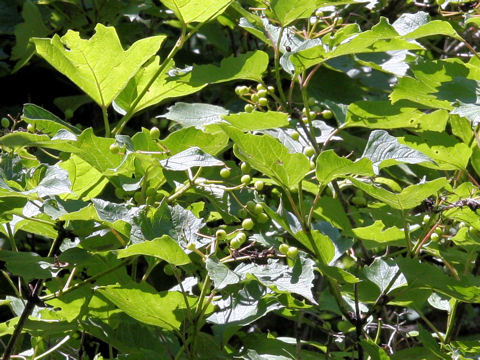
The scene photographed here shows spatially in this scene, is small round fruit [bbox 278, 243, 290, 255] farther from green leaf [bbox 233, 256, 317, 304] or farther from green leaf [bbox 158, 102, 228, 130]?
green leaf [bbox 158, 102, 228, 130]

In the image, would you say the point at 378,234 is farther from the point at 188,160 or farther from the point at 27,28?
the point at 27,28

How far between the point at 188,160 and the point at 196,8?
340 mm

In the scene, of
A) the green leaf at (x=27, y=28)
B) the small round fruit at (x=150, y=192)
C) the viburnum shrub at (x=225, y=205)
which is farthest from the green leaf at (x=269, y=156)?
the green leaf at (x=27, y=28)

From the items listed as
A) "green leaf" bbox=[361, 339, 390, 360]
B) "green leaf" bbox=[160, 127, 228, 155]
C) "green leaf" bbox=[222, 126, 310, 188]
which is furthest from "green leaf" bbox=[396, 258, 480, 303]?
"green leaf" bbox=[160, 127, 228, 155]

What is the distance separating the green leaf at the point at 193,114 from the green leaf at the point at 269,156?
0.88ft

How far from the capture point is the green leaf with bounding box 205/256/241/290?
1029 millimetres

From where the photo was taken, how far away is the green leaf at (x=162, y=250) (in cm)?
105

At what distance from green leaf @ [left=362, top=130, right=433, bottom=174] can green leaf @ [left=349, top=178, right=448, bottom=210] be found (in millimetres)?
60

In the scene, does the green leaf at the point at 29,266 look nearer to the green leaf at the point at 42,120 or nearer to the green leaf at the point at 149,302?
the green leaf at the point at 149,302

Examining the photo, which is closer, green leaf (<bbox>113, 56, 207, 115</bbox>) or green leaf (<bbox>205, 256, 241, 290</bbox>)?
green leaf (<bbox>205, 256, 241, 290</bbox>)

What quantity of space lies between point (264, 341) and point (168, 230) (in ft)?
1.14

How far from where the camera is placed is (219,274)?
3.42 feet

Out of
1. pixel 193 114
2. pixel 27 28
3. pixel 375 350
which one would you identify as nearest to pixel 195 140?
pixel 193 114

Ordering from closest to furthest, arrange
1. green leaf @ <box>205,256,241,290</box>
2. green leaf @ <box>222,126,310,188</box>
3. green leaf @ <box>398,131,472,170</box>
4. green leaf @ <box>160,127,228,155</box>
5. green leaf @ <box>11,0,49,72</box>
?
1. green leaf @ <box>205,256,241,290</box>
2. green leaf @ <box>222,126,310,188</box>
3. green leaf @ <box>160,127,228,155</box>
4. green leaf @ <box>398,131,472,170</box>
5. green leaf @ <box>11,0,49,72</box>
